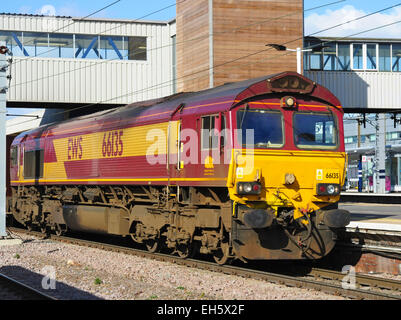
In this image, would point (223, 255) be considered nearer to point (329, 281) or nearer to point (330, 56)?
point (329, 281)

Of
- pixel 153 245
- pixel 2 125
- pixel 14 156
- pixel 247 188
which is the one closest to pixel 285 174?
pixel 247 188

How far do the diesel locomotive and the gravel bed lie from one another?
0.86 meters

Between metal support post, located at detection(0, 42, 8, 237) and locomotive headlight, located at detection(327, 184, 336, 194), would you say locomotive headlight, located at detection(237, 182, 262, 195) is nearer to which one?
locomotive headlight, located at detection(327, 184, 336, 194)

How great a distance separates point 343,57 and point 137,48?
12.3 metres

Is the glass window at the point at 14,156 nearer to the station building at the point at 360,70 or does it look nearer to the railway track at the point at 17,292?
Answer: the railway track at the point at 17,292

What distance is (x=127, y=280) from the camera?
12711mm

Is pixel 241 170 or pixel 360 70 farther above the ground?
pixel 360 70

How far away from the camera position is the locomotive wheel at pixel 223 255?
13.6m

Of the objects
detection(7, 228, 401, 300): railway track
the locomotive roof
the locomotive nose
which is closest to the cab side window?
the locomotive roof

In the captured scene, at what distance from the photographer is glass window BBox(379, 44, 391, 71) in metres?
37.5

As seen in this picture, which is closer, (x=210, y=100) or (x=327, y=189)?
Result: (x=327, y=189)

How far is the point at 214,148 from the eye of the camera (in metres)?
13.5

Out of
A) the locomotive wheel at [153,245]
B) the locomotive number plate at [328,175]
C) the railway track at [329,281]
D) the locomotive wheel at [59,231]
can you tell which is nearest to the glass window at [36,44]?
the locomotive wheel at [59,231]
